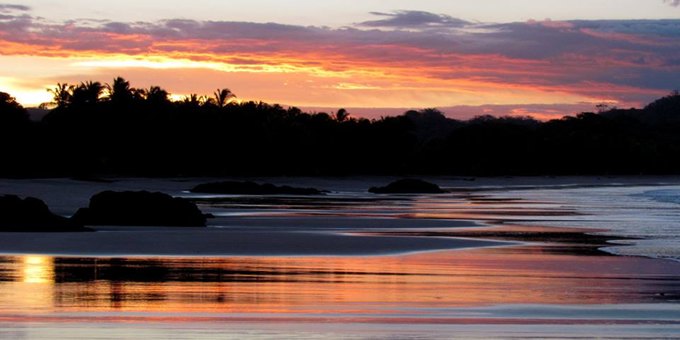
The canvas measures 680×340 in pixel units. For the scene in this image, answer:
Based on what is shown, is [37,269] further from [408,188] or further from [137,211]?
[408,188]

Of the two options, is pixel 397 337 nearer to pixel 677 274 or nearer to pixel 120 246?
pixel 677 274

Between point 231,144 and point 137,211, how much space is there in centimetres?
6202

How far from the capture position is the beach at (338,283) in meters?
11.7

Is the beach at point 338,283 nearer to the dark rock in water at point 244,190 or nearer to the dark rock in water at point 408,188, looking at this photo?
the dark rock in water at point 244,190

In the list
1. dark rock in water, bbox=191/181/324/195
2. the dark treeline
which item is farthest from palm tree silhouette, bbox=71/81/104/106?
dark rock in water, bbox=191/181/324/195

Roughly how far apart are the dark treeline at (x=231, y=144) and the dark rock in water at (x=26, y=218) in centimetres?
4409

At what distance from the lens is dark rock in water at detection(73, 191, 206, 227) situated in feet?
89.7

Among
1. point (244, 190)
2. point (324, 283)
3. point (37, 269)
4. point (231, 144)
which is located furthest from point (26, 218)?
point (231, 144)

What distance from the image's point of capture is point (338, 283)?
51.7 feet

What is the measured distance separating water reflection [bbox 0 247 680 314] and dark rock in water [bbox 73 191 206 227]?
856 centimetres

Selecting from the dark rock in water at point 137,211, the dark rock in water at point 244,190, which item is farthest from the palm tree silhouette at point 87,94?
the dark rock in water at point 137,211

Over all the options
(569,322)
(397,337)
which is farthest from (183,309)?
(569,322)

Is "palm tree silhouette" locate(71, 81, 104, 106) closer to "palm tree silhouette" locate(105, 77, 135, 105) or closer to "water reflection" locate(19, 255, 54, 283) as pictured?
"palm tree silhouette" locate(105, 77, 135, 105)

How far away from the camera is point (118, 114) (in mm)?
85562
